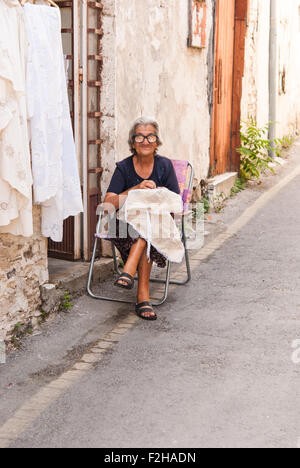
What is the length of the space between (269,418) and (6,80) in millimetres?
2494

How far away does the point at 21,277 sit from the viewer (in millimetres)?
4961

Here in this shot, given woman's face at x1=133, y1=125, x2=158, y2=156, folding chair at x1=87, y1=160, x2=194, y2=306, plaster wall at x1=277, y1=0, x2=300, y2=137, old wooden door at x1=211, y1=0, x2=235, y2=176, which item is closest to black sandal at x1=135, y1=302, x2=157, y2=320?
folding chair at x1=87, y1=160, x2=194, y2=306

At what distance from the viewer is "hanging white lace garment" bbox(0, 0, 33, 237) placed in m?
4.33

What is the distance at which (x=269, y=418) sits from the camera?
378 cm

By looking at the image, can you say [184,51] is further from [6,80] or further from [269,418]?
[269,418]

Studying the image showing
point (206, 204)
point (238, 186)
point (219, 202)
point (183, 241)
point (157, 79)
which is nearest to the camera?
point (183, 241)

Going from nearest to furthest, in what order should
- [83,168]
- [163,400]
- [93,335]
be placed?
[163,400] → [93,335] → [83,168]

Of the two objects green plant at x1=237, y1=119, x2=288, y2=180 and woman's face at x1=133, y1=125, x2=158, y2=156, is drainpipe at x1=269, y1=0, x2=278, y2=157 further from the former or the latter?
woman's face at x1=133, y1=125, x2=158, y2=156

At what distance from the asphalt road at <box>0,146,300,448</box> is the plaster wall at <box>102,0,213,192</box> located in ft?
5.00

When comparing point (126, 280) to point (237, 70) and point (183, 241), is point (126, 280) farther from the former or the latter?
point (237, 70)

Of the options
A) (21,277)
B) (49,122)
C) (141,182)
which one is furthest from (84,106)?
(21,277)

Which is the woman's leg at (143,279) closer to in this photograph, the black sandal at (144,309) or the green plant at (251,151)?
the black sandal at (144,309)

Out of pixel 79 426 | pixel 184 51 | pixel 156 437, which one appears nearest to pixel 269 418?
pixel 156 437

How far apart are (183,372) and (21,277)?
1345mm
